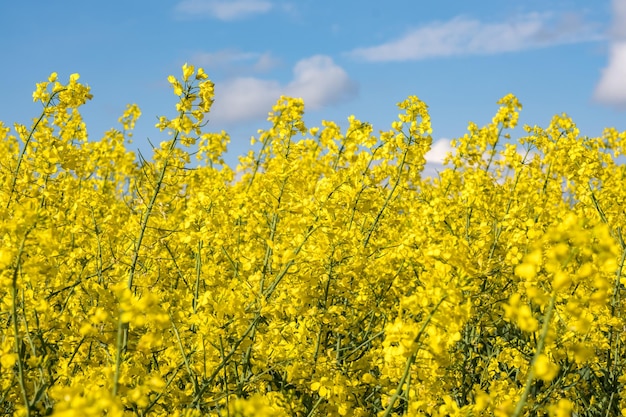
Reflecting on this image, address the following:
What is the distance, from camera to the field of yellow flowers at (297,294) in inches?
103

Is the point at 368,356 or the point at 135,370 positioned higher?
the point at 368,356

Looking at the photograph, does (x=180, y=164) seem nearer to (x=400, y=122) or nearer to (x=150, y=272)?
(x=150, y=272)

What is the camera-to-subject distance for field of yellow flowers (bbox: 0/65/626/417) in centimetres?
261

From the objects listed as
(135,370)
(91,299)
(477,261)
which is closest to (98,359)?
(91,299)

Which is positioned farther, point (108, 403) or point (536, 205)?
point (536, 205)

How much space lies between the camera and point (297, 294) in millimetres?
3943

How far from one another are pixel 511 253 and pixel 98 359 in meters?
2.53

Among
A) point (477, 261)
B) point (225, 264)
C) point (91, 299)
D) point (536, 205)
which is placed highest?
point (536, 205)

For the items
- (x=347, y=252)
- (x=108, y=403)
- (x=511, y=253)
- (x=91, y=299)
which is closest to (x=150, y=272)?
(x=91, y=299)

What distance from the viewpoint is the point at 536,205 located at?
6211 millimetres

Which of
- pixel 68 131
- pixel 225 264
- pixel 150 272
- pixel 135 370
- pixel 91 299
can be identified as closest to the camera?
pixel 135 370

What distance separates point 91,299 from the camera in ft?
14.8

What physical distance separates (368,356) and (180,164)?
5.53ft

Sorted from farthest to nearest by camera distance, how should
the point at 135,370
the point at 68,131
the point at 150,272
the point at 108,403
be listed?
1. the point at 68,131
2. the point at 150,272
3. the point at 135,370
4. the point at 108,403
